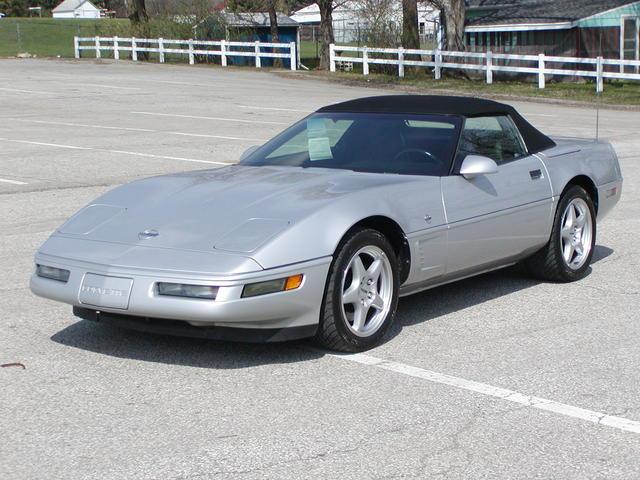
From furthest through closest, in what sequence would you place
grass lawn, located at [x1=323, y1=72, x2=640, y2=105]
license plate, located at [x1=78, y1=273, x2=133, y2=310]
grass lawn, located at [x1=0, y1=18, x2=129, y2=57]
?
grass lawn, located at [x1=0, y1=18, x2=129, y2=57]
grass lawn, located at [x1=323, y1=72, x2=640, y2=105]
license plate, located at [x1=78, y1=273, x2=133, y2=310]

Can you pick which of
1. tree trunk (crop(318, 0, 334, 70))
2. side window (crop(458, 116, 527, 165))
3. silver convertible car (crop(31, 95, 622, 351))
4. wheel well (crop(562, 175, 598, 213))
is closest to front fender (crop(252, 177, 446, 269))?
silver convertible car (crop(31, 95, 622, 351))

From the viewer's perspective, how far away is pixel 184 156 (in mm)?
16609

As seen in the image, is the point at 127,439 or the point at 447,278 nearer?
the point at 127,439

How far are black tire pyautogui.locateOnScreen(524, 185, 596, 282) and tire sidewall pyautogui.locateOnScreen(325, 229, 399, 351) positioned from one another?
6.11ft

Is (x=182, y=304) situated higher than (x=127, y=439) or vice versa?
(x=182, y=304)

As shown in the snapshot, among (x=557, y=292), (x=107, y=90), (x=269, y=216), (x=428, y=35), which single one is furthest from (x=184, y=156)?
(x=428, y=35)

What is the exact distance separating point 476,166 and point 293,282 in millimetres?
1742

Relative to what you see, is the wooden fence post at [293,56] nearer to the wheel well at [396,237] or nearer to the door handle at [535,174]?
the door handle at [535,174]

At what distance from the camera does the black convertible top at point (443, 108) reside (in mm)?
7537

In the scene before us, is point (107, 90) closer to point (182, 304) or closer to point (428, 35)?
point (182, 304)

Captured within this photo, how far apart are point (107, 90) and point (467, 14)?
18.9 m

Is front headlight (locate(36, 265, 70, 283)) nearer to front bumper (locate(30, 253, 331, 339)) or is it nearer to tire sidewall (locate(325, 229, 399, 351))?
front bumper (locate(30, 253, 331, 339))

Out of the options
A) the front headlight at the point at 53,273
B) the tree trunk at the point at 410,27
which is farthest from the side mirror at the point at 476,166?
the tree trunk at the point at 410,27

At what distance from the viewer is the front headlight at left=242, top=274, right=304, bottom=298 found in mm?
5707
